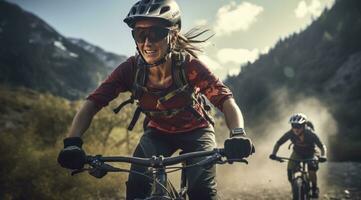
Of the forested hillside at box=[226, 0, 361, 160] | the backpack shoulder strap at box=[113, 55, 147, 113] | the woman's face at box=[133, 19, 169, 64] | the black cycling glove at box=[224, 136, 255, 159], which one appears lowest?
the black cycling glove at box=[224, 136, 255, 159]

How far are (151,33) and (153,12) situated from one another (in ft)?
0.65

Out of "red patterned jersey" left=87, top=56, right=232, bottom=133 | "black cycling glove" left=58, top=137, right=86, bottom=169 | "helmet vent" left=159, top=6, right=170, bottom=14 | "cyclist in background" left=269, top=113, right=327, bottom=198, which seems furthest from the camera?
"cyclist in background" left=269, top=113, right=327, bottom=198

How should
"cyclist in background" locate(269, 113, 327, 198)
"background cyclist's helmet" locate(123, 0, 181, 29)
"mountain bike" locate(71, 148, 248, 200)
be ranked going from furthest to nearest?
1. "cyclist in background" locate(269, 113, 327, 198)
2. "background cyclist's helmet" locate(123, 0, 181, 29)
3. "mountain bike" locate(71, 148, 248, 200)

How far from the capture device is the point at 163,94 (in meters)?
3.79

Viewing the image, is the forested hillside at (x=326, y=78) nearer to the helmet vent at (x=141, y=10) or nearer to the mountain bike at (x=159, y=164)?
the helmet vent at (x=141, y=10)

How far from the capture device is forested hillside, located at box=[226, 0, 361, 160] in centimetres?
4000

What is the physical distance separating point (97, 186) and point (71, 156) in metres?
10.8

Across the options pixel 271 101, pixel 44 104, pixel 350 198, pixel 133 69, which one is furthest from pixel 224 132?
pixel 271 101

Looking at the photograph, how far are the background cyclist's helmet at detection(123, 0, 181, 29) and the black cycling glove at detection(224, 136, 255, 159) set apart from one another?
55.1 inches

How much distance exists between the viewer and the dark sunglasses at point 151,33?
3.47 metres

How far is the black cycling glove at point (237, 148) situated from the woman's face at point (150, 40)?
4.22 feet

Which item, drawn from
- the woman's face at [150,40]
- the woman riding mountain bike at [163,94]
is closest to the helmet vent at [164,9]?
the woman riding mountain bike at [163,94]

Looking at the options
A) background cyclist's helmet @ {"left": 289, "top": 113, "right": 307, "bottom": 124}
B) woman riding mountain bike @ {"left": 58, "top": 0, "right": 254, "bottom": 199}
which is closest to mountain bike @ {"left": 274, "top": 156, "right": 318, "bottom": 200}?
background cyclist's helmet @ {"left": 289, "top": 113, "right": 307, "bottom": 124}

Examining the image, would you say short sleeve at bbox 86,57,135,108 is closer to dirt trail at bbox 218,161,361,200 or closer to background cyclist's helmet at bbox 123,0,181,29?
background cyclist's helmet at bbox 123,0,181,29
